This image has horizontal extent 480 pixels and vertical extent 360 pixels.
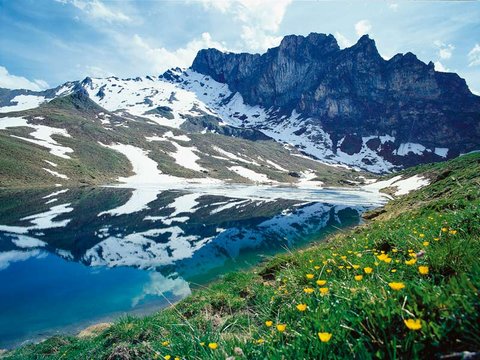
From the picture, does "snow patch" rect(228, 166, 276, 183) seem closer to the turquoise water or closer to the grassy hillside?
the grassy hillside

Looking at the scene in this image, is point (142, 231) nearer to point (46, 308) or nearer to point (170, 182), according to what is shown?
point (46, 308)

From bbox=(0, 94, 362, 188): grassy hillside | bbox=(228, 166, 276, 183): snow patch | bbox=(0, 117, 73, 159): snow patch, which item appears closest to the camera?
bbox=(0, 94, 362, 188): grassy hillside

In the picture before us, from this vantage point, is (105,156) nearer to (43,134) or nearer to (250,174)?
(43,134)

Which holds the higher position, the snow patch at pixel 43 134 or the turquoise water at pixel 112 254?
the snow patch at pixel 43 134

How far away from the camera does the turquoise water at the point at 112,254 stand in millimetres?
15648

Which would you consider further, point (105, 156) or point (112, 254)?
point (105, 156)

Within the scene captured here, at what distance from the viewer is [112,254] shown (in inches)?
1010

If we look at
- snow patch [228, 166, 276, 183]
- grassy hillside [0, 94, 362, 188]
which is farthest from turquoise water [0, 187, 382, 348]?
snow patch [228, 166, 276, 183]

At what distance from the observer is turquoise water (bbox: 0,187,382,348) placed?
616 inches

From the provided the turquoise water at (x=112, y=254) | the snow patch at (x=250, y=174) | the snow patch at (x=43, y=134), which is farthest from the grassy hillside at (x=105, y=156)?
the turquoise water at (x=112, y=254)

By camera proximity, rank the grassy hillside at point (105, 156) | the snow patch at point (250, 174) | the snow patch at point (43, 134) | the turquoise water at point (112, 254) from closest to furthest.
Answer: the turquoise water at point (112, 254)
the grassy hillside at point (105, 156)
the snow patch at point (43, 134)
the snow patch at point (250, 174)

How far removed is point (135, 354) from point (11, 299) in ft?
50.6

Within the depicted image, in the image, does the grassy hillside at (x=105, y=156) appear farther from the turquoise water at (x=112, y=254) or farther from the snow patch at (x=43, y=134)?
the turquoise water at (x=112, y=254)

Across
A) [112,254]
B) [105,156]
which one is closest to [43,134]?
[105,156]
